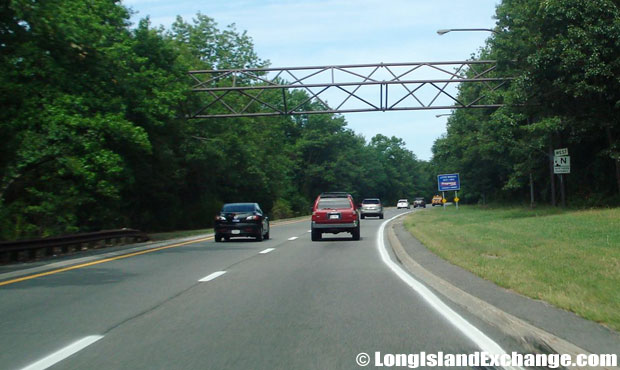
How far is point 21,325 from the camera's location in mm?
8094

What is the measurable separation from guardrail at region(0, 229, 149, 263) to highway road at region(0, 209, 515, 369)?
493 cm

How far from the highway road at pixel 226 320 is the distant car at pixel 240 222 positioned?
11247mm

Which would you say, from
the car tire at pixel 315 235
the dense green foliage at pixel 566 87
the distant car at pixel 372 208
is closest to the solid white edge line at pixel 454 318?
the car tire at pixel 315 235

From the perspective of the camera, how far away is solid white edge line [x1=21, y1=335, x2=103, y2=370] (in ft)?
19.7

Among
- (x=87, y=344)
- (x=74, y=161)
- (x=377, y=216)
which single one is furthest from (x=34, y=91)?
(x=377, y=216)

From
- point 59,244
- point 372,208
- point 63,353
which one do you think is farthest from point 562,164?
point 63,353

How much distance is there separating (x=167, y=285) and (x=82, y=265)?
549 cm

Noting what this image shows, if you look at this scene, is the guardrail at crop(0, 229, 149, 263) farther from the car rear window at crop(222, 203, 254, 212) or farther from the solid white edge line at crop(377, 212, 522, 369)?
the solid white edge line at crop(377, 212, 522, 369)

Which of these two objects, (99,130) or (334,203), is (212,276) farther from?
(99,130)

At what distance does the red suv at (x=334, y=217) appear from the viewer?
25.0 metres

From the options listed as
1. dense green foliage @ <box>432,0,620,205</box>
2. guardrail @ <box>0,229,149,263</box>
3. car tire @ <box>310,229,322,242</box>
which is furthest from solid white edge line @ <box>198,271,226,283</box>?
dense green foliage @ <box>432,0,620,205</box>

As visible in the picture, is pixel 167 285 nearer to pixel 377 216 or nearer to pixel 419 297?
pixel 419 297

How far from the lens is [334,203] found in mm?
25500

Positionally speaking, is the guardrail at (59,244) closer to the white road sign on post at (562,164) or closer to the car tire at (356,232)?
the car tire at (356,232)
